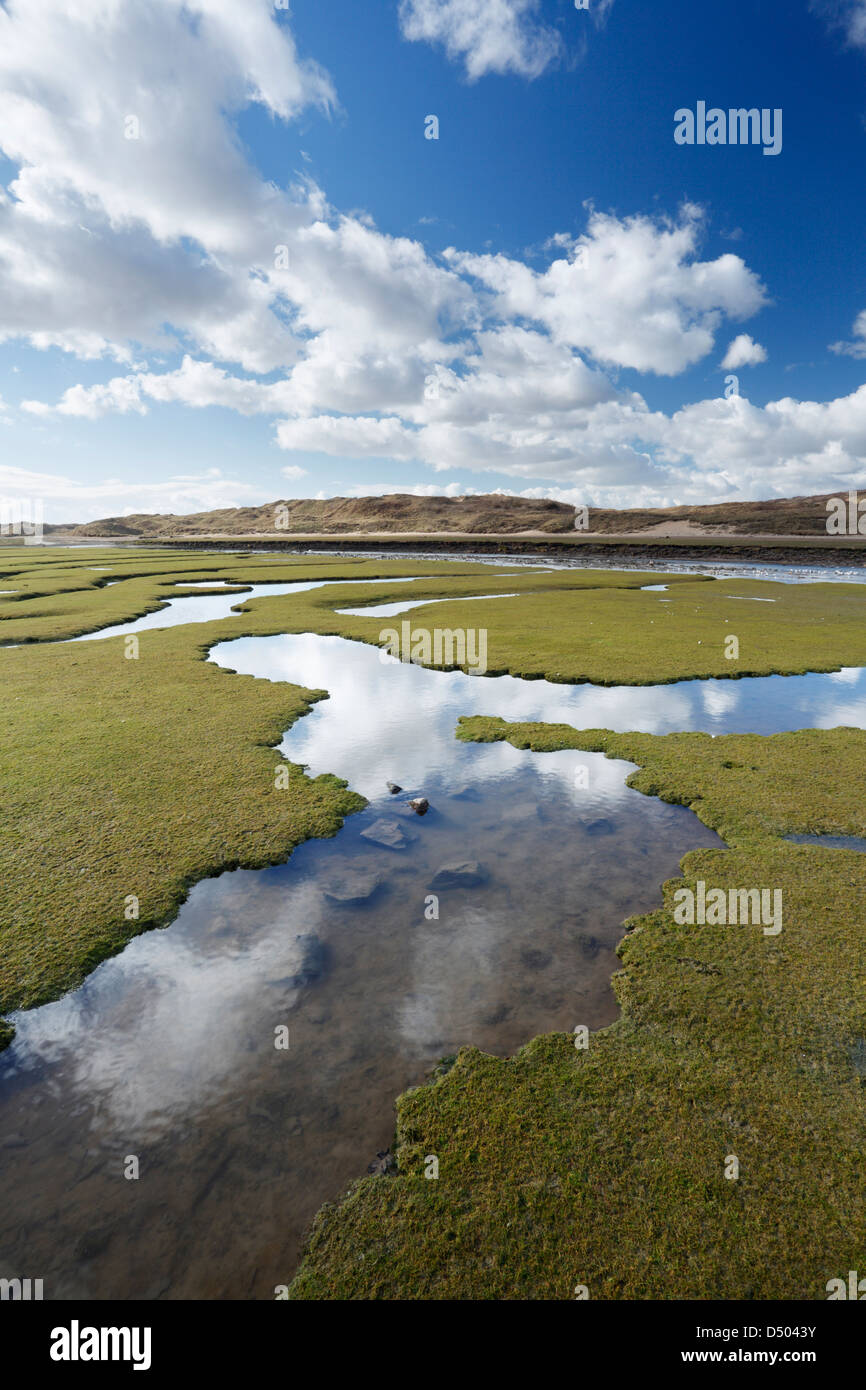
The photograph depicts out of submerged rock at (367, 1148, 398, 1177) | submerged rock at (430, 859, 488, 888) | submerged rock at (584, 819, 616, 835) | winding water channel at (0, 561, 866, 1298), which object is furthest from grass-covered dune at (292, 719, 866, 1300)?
submerged rock at (584, 819, 616, 835)

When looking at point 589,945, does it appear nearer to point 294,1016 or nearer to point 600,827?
point 600,827

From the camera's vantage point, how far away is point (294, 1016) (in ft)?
30.1

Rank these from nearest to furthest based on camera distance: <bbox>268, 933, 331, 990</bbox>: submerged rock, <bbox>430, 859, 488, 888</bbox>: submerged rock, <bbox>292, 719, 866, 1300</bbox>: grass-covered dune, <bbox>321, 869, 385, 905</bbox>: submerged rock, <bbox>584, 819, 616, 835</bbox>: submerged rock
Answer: <bbox>292, 719, 866, 1300</bbox>: grass-covered dune < <bbox>268, 933, 331, 990</bbox>: submerged rock < <bbox>321, 869, 385, 905</bbox>: submerged rock < <bbox>430, 859, 488, 888</bbox>: submerged rock < <bbox>584, 819, 616, 835</bbox>: submerged rock

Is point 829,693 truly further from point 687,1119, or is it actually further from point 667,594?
point 667,594

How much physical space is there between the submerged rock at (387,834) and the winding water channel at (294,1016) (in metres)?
0.07

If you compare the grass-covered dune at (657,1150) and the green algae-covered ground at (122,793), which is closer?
the grass-covered dune at (657,1150)

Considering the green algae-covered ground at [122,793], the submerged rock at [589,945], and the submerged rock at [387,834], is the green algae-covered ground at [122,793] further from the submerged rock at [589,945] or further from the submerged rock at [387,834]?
the submerged rock at [589,945]

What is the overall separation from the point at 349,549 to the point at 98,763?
146m

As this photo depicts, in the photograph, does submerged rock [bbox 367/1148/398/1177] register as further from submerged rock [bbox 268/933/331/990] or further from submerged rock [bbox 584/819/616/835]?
submerged rock [bbox 584/819/616/835]

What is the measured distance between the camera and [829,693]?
26.1 m

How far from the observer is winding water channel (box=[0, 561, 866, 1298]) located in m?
6.43

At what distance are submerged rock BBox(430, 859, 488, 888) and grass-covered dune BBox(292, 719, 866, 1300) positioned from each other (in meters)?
3.44

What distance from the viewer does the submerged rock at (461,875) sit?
1254cm

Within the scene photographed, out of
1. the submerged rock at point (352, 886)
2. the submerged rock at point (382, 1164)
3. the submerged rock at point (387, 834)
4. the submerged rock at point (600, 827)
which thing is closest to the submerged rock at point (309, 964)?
the submerged rock at point (352, 886)
